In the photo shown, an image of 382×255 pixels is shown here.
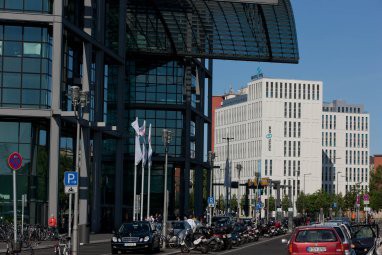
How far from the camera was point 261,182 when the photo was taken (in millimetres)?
115750

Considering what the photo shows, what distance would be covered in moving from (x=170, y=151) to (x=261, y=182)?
18308 mm

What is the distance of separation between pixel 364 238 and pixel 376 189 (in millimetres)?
127844

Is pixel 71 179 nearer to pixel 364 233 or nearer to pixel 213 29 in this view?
pixel 364 233

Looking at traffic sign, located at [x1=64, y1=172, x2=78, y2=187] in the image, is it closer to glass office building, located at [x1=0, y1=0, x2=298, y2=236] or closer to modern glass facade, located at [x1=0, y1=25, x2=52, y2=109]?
glass office building, located at [x1=0, y1=0, x2=298, y2=236]

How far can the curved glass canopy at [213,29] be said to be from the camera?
80750mm

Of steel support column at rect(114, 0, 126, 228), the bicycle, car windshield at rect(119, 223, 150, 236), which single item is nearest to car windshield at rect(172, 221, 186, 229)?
car windshield at rect(119, 223, 150, 236)

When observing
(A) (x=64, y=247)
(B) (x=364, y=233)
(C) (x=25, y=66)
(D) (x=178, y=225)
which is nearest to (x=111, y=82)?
(C) (x=25, y=66)

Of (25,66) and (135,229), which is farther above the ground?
(25,66)

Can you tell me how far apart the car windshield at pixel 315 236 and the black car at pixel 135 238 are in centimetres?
1623

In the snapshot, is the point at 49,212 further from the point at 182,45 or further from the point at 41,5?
the point at 182,45

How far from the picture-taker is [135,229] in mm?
44312

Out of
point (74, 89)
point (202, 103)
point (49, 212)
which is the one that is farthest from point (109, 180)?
point (74, 89)

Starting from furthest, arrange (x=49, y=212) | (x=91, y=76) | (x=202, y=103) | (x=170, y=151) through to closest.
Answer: (x=202, y=103) → (x=170, y=151) → (x=91, y=76) → (x=49, y=212)

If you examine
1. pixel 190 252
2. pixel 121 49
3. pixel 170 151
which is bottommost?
pixel 190 252
